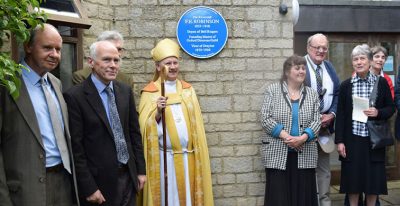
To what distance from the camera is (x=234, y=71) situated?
5309 mm

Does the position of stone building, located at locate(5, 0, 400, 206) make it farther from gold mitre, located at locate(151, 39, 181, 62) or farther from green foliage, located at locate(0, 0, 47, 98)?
green foliage, located at locate(0, 0, 47, 98)

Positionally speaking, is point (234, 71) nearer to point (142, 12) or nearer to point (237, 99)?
point (237, 99)

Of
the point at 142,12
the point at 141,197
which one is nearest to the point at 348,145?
the point at 141,197

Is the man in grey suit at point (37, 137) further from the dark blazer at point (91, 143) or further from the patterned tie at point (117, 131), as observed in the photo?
the patterned tie at point (117, 131)

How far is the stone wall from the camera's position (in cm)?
511

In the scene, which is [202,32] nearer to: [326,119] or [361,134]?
[326,119]

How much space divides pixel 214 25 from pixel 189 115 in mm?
1226

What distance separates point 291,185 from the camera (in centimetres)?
487

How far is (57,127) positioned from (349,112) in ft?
10.4

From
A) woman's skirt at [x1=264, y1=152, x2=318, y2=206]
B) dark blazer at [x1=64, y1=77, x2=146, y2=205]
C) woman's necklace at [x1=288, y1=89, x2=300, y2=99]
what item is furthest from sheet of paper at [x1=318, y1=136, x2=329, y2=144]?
dark blazer at [x1=64, y1=77, x2=146, y2=205]

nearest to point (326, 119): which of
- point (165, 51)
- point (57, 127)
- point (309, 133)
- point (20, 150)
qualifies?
point (309, 133)

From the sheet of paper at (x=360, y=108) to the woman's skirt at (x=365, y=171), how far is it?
203mm

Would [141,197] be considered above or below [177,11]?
below

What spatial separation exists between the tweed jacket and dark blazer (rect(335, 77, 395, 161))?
378 mm
